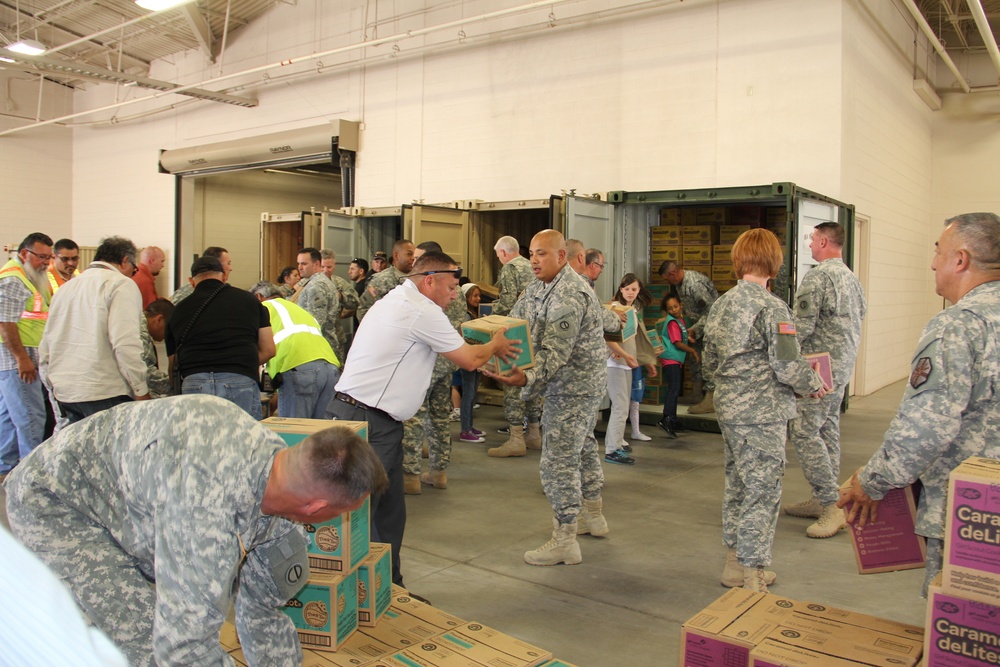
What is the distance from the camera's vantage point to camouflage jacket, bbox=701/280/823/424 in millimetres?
3396

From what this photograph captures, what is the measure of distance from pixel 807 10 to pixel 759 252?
553 centimetres

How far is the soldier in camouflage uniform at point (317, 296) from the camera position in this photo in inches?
268

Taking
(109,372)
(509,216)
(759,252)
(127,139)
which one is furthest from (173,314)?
(127,139)

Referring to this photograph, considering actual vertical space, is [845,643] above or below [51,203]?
below

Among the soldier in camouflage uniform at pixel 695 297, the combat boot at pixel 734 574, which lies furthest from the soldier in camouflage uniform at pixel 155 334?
the soldier in camouflage uniform at pixel 695 297

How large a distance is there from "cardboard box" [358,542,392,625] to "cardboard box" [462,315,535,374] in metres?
1.21

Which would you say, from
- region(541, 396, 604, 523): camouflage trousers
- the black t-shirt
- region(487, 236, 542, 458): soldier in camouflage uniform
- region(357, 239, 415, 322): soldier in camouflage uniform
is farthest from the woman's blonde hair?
region(487, 236, 542, 458): soldier in camouflage uniform

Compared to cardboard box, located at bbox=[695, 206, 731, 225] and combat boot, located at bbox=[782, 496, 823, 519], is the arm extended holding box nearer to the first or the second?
combat boot, located at bbox=[782, 496, 823, 519]

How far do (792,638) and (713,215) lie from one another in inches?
287

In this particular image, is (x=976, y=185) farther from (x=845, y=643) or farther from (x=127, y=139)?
(x=127, y=139)

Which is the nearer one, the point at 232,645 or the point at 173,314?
the point at 232,645

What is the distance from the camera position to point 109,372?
4316mm

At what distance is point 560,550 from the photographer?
4.09m

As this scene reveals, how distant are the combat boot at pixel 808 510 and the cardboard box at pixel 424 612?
9.78 feet
